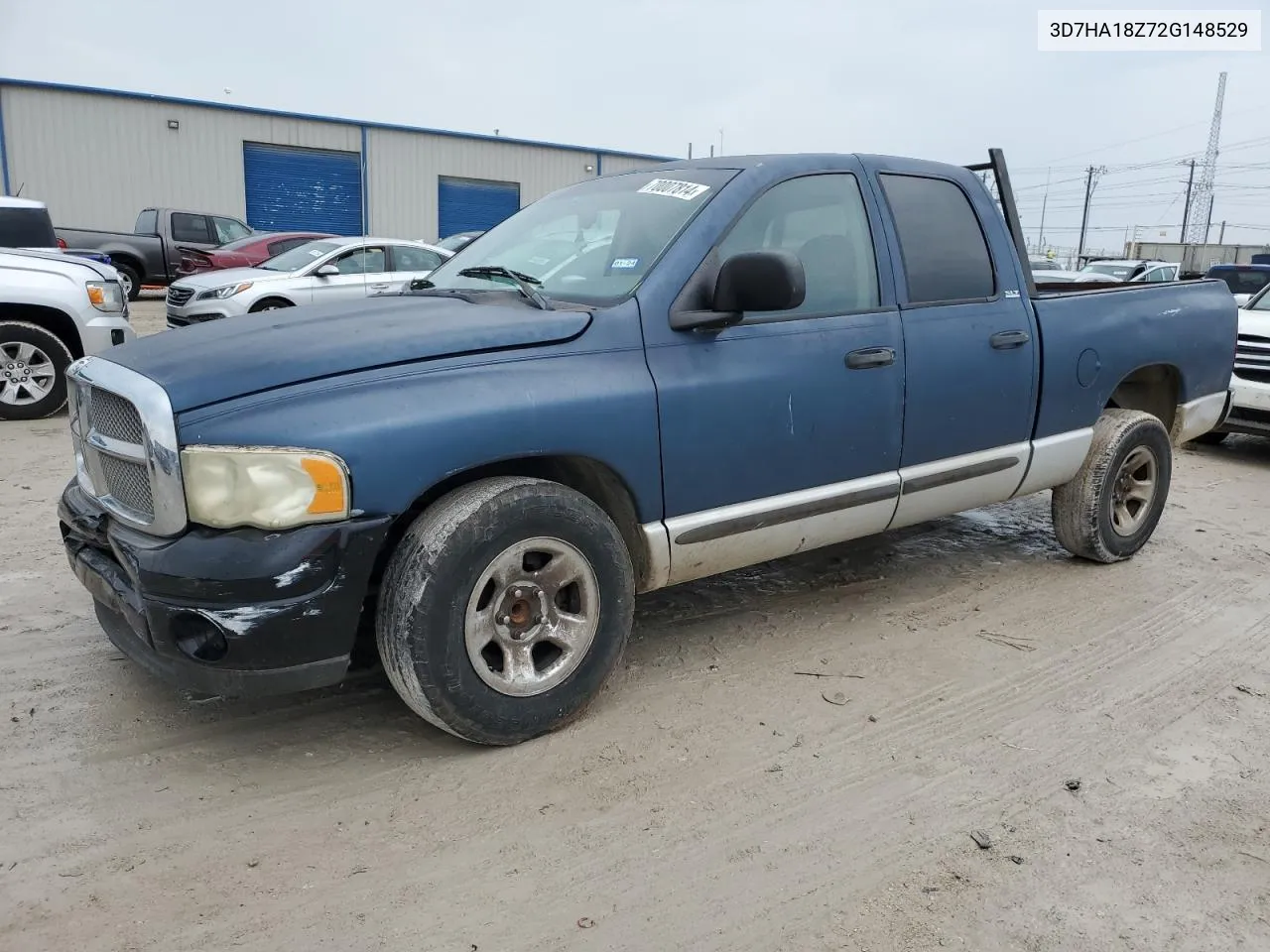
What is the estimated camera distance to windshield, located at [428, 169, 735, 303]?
3436mm

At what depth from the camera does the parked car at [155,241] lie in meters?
17.5

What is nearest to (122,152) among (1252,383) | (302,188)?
(302,188)

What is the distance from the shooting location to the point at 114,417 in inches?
115

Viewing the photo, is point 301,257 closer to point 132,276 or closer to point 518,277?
point 132,276

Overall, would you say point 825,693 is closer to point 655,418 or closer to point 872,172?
point 655,418

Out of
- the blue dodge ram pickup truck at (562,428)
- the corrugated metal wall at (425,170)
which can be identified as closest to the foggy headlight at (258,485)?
the blue dodge ram pickup truck at (562,428)

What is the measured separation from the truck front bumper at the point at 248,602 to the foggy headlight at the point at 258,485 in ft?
0.14

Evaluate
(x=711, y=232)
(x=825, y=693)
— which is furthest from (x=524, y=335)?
(x=825, y=693)

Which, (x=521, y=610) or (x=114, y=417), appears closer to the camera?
(x=114, y=417)

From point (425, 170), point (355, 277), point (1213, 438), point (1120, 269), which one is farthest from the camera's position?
point (425, 170)

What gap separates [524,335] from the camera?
9.98 feet

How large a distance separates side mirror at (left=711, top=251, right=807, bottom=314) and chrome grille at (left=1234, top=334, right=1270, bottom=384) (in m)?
6.64

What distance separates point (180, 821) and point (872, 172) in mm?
3428

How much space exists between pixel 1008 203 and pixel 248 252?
13826 millimetres
